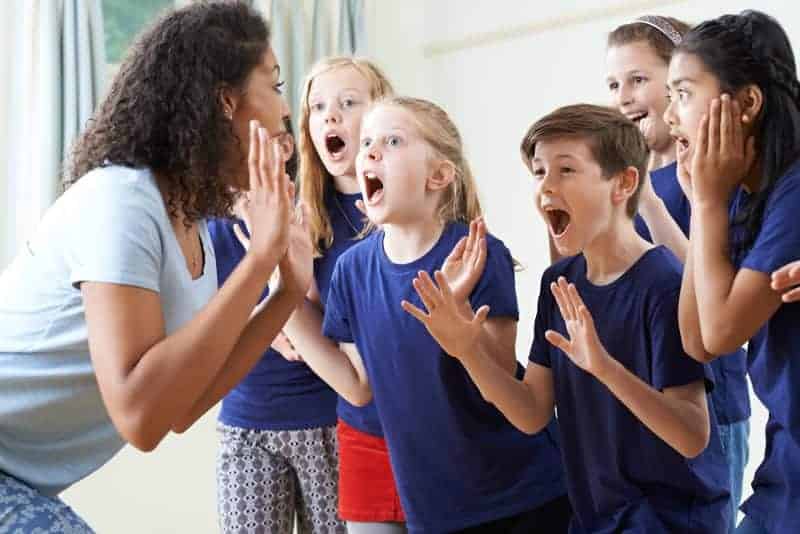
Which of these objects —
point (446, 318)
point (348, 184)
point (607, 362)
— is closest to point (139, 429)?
point (446, 318)

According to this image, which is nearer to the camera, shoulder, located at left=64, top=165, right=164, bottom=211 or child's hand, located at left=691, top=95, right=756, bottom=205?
shoulder, located at left=64, top=165, right=164, bottom=211

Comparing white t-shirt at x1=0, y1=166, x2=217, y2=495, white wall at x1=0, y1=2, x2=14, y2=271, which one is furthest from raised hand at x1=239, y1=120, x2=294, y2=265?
white wall at x1=0, y1=2, x2=14, y2=271

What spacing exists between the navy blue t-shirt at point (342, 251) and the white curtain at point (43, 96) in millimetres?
1499

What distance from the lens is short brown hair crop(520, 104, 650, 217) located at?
212 centimetres

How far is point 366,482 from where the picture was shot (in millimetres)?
2328

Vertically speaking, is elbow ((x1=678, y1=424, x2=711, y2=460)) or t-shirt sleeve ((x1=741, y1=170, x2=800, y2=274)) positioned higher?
t-shirt sleeve ((x1=741, y1=170, x2=800, y2=274))

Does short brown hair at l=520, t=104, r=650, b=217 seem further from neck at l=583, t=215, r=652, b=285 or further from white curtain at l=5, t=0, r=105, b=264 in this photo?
white curtain at l=5, t=0, r=105, b=264

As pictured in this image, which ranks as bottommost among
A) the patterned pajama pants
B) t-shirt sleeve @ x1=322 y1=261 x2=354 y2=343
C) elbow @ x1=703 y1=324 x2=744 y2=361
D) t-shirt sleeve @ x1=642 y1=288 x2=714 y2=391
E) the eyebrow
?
the patterned pajama pants

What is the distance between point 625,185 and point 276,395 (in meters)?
0.91

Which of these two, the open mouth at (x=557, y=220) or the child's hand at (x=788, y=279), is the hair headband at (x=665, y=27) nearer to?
the open mouth at (x=557, y=220)

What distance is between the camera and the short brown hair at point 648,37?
2.46 meters

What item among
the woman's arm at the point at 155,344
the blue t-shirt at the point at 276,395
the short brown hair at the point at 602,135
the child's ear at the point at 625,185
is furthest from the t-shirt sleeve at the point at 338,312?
the woman's arm at the point at 155,344

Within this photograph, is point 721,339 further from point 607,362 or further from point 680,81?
point 680,81

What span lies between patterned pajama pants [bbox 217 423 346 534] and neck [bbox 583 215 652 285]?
80 centimetres
